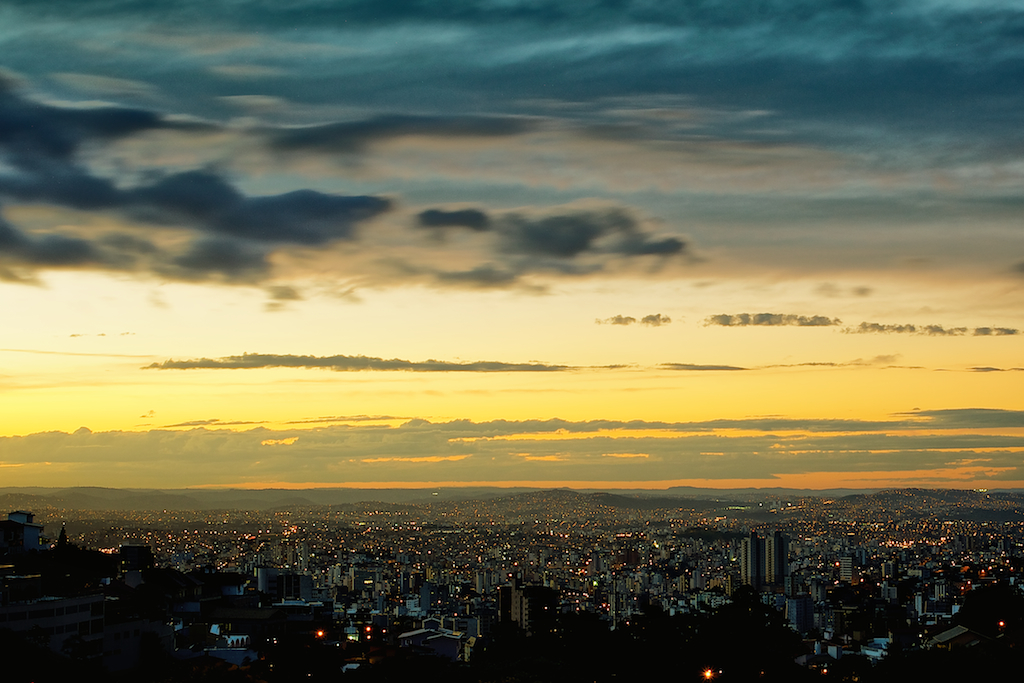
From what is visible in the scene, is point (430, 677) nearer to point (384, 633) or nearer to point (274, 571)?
point (384, 633)

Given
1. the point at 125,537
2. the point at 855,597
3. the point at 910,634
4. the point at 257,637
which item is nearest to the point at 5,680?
the point at 257,637

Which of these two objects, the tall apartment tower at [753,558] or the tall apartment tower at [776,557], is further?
the tall apartment tower at [776,557]

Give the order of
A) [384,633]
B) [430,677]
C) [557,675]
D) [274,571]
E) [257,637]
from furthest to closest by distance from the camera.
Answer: [274,571] → [384,633] → [257,637] → [430,677] → [557,675]

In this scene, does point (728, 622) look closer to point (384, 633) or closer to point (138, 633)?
point (138, 633)

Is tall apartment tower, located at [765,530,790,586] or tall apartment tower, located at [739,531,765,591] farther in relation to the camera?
tall apartment tower, located at [765,530,790,586]

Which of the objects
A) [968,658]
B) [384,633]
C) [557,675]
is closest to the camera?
[968,658]

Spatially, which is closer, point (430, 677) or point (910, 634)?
point (430, 677)

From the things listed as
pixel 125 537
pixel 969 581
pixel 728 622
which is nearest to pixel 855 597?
pixel 969 581

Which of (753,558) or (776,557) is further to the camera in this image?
(776,557)

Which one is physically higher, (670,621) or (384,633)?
(670,621)
